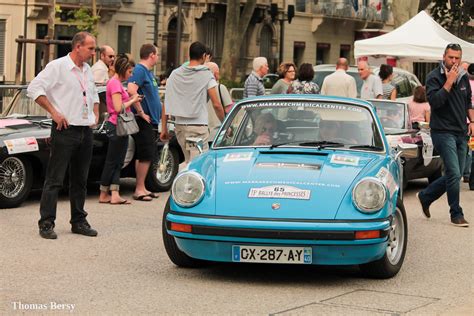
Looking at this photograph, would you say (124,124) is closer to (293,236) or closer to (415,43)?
(293,236)

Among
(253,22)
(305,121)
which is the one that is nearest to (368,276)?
(305,121)

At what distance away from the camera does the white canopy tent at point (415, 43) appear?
2375cm

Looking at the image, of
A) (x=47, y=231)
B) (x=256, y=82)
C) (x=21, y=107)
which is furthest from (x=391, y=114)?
(x=47, y=231)

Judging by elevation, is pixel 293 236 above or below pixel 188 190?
below

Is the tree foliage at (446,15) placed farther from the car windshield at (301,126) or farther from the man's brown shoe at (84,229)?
the car windshield at (301,126)

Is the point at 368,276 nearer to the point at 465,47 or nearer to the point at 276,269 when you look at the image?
the point at 276,269

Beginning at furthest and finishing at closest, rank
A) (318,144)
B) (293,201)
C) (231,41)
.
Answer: (231,41) < (318,144) < (293,201)

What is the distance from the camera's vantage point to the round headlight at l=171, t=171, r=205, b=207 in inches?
332

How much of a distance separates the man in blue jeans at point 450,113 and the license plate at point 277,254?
4.01 metres

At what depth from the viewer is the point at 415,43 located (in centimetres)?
2388

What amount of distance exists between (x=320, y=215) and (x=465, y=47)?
17118 millimetres

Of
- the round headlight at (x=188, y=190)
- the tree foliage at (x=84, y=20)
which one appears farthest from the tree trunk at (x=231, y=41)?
the round headlight at (x=188, y=190)

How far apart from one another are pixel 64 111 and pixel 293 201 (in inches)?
116

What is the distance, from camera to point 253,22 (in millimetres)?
57812
